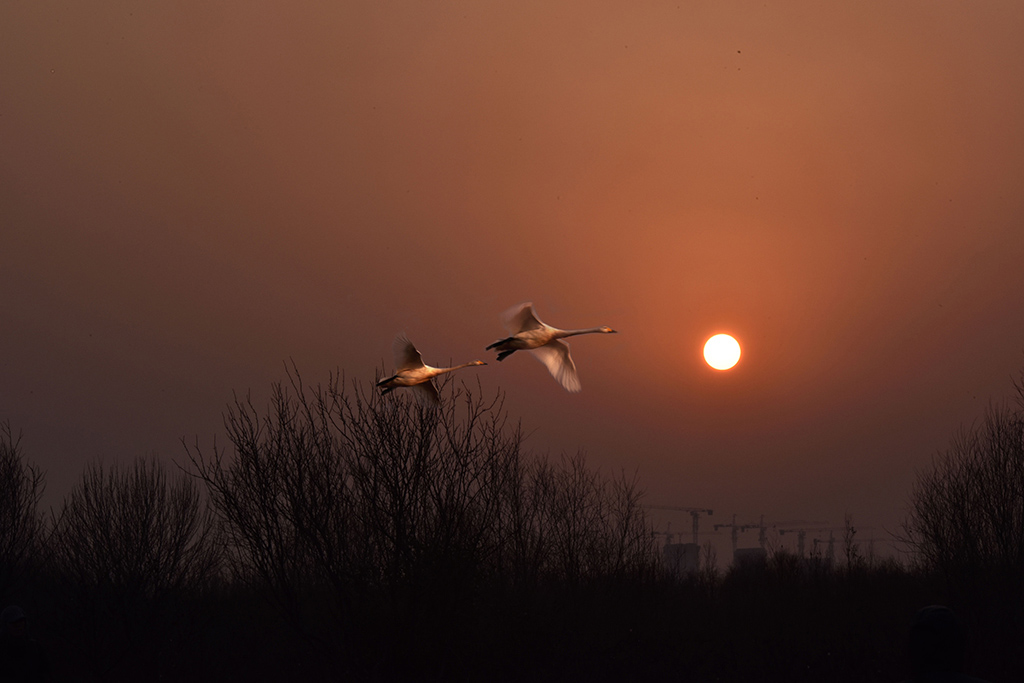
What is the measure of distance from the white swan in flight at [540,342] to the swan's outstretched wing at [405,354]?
1526 millimetres

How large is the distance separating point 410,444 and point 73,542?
48.4 feet

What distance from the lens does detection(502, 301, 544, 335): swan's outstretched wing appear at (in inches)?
318

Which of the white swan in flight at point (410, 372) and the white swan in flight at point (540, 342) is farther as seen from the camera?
the white swan in flight at point (410, 372)

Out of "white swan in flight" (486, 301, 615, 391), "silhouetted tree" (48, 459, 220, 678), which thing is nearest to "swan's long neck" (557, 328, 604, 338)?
"white swan in flight" (486, 301, 615, 391)

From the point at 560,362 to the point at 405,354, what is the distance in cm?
178

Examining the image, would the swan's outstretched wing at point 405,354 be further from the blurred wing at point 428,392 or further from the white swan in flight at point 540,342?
the white swan in flight at point 540,342

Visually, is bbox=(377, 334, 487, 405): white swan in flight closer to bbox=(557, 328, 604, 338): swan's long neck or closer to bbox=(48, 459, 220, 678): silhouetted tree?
bbox=(557, 328, 604, 338): swan's long neck

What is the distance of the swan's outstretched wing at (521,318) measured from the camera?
8.09 meters

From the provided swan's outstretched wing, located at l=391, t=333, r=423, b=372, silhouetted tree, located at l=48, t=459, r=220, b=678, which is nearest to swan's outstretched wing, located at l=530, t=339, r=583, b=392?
swan's outstretched wing, located at l=391, t=333, r=423, b=372

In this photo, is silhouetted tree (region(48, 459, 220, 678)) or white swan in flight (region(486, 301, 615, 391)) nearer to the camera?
white swan in flight (region(486, 301, 615, 391))

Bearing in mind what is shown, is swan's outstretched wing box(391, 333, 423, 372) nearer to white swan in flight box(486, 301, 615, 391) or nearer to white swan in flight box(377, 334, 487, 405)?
white swan in flight box(377, 334, 487, 405)

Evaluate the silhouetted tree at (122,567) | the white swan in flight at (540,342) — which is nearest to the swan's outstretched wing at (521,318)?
the white swan in flight at (540,342)

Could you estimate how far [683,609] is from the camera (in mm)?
45844

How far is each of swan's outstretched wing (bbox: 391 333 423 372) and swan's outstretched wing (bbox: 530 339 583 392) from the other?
147 centimetres
